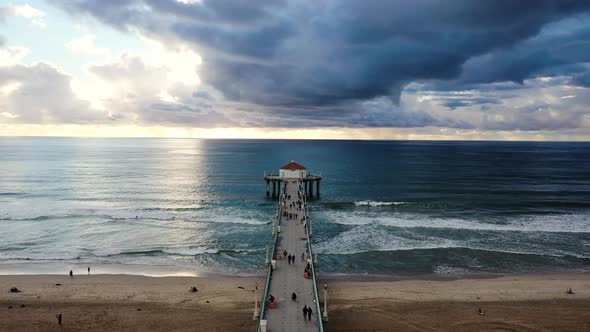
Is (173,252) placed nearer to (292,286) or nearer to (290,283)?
(290,283)

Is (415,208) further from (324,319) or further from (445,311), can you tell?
(324,319)

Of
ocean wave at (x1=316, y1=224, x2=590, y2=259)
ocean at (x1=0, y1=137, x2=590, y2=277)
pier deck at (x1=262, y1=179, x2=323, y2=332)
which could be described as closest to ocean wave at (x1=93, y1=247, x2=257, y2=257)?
ocean at (x1=0, y1=137, x2=590, y2=277)

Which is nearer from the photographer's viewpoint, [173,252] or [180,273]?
[180,273]

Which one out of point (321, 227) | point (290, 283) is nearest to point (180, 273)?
point (290, 283)

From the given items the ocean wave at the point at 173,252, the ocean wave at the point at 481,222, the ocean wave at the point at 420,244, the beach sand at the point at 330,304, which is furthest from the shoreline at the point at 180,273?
the ocean wave at the point at 481,222

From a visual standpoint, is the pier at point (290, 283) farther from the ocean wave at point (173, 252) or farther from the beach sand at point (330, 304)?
the ocean wave at point (173, 252)
